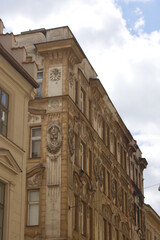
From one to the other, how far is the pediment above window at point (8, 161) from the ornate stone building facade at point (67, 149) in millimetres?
7781

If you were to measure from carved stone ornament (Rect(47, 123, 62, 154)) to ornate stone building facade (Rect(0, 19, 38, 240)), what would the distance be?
22.6 ft

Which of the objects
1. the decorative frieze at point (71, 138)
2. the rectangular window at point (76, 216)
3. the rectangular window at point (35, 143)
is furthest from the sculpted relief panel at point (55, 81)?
the rectangular window at point (76, 216)

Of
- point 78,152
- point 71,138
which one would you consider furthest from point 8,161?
point 78,152

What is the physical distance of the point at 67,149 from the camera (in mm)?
27969

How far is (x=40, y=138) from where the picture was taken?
28.8 m

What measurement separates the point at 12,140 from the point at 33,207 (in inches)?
334

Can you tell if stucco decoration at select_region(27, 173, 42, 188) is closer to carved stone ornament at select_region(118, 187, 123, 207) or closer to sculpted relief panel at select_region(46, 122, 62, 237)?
sculpted relief panel at select_region(46, 122, 62, 237)

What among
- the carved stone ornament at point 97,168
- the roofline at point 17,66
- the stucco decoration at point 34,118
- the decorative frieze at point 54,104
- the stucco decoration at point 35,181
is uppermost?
the decorative frieze at point 54,104

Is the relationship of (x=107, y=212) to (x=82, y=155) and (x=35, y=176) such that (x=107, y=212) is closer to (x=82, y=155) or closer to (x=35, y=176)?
(x=82, y=155)

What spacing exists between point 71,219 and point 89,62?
38.1 ft

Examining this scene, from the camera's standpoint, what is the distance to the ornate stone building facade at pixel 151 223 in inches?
2041


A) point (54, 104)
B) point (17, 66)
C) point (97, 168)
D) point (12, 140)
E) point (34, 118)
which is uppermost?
point (54, 104)

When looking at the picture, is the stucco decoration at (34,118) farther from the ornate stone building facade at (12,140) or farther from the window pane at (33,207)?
the ornate stone building facade at (12,140)

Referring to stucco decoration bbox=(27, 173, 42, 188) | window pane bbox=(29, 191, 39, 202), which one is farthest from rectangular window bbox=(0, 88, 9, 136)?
window pane bbox=(29, 191, 39, 202)
